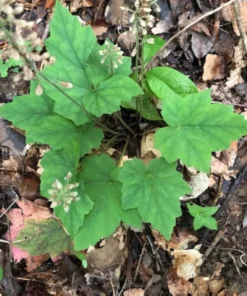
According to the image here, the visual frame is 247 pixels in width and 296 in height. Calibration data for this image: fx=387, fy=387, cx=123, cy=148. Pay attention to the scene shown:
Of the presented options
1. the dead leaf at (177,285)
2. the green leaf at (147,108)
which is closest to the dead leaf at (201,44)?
the green leaf at (147,108)

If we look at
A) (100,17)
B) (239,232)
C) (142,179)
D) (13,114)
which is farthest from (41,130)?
(239,232)

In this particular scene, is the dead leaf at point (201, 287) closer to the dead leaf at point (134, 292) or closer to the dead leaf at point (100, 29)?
the dead leaf at point (134, 292)

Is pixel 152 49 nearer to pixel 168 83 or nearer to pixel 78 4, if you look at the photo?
pixel 168 83

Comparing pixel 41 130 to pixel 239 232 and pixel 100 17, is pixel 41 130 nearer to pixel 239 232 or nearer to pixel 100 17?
pixel 100 17

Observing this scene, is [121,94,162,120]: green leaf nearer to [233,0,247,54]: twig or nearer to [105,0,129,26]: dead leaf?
[105,0,129,26]: dead leaf

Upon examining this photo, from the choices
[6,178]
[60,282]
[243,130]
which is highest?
[243,130]

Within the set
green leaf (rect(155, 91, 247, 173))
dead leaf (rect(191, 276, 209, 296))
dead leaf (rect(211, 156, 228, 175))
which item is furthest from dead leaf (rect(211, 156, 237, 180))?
dead leaf (rect(191, 276, 209, 296))
